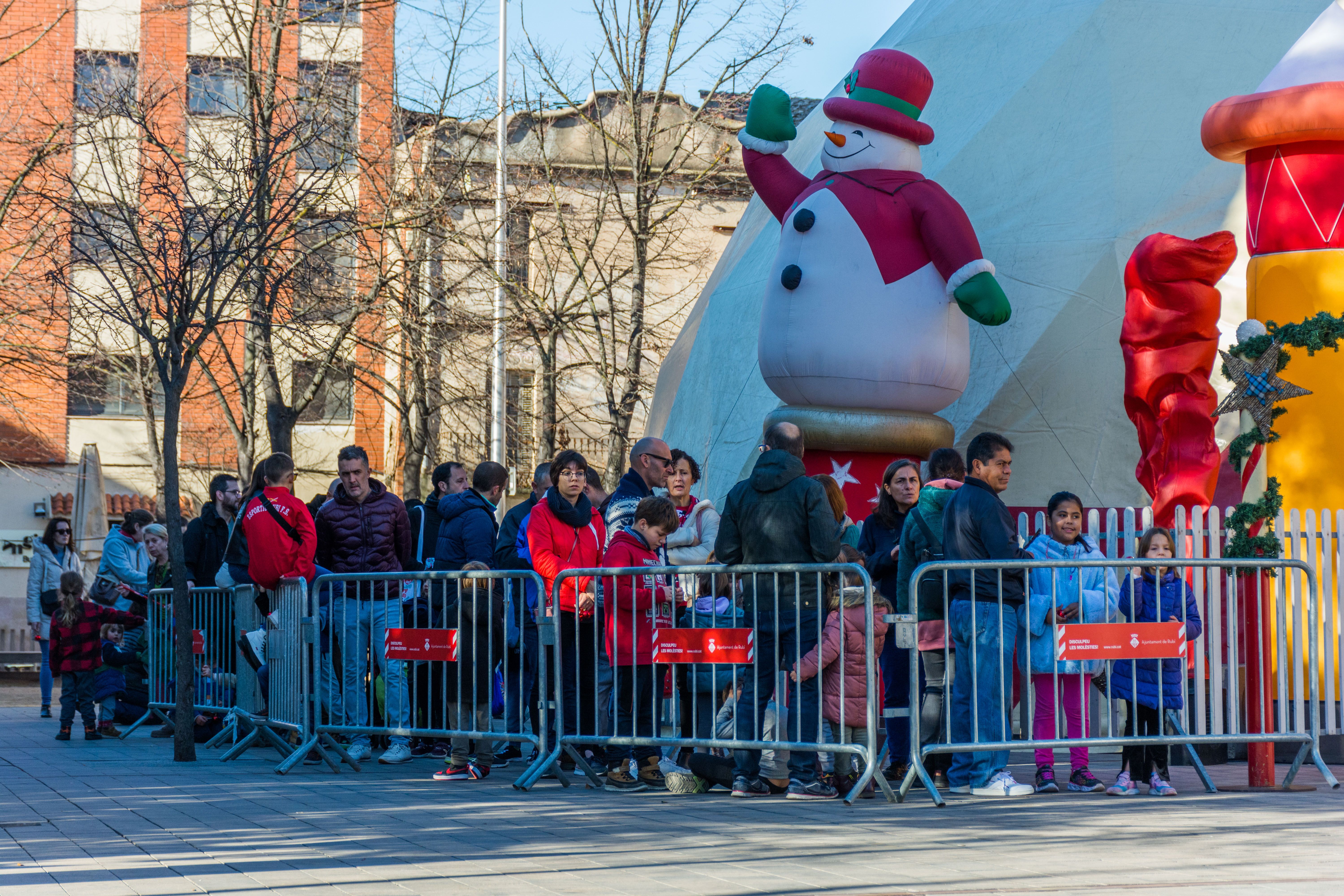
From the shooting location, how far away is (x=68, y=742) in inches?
464

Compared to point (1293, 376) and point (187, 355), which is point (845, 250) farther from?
point (187, 355)

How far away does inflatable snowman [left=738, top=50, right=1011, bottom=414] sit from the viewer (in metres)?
11.7

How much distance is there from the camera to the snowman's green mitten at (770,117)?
12781 mm

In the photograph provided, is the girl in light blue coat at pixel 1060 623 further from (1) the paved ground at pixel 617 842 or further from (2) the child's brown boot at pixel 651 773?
(2) the child's brown boot at pixel 651 773

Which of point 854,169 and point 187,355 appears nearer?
point 187,355

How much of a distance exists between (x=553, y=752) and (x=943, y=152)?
8298 mm

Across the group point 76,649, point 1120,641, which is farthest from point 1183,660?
point 76,649

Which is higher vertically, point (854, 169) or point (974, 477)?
point (854, 169)

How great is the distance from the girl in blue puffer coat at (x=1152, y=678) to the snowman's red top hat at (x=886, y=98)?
4838 mm

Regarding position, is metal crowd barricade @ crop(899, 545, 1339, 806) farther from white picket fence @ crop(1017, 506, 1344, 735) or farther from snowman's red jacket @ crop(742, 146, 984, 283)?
snowman's red jacket @ crop(742, 146, 984, 283)

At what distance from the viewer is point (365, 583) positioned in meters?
9.82

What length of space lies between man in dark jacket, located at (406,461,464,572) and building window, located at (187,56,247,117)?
8.30 m

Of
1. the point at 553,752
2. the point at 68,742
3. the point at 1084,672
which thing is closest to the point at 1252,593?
the point at 1084,672

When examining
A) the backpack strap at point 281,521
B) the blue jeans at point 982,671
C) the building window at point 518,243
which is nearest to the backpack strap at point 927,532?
the blue jeans at point 982,671
